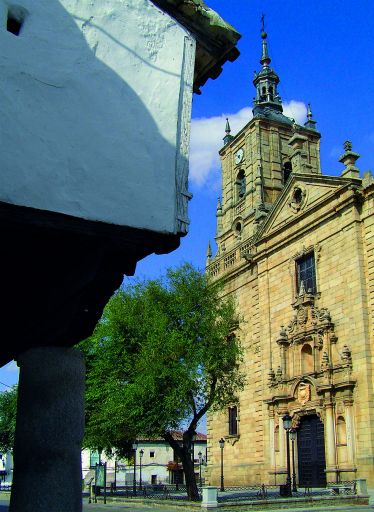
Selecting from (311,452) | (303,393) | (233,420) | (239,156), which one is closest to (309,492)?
(311,452)

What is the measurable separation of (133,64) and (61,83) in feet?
2.50

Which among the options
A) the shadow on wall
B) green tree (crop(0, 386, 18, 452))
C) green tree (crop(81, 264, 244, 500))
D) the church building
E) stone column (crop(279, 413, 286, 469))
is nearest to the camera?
the shadow on wall

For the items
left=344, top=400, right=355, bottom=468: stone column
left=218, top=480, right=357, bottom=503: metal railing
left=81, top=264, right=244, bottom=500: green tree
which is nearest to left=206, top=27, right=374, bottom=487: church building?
left=344, top=400, right=355, bottom=468: stone column

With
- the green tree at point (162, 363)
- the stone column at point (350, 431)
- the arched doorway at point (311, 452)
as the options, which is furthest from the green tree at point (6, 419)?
the stone column at point (350, 431)

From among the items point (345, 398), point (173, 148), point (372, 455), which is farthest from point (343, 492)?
point (173, 148)

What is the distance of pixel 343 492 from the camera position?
2233cm

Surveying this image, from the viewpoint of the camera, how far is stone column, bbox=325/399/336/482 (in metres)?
25.1

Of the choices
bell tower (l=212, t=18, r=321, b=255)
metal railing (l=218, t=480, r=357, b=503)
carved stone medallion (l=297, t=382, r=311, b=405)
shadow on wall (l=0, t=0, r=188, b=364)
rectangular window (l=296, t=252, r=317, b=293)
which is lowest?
metal railing (l=218, t=480, r=357, b=503)

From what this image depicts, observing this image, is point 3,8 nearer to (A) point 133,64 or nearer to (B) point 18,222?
(A) point 133,64

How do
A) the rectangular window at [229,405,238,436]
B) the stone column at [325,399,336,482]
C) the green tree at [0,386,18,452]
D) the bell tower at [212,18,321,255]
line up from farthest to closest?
1. the green tree at [0,386,18,452]
2. the bell tower at [212,18,321,255]
3. the rectangular window at [229,405,238,436]
4. the stone column at [325,399,336,482]

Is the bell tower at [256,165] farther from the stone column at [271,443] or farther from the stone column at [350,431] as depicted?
the stone column at [350,431]

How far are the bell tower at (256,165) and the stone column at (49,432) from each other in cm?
3150

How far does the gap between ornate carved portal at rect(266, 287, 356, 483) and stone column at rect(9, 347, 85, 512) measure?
2125cm

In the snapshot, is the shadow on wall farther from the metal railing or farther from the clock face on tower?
the clock face on tower
